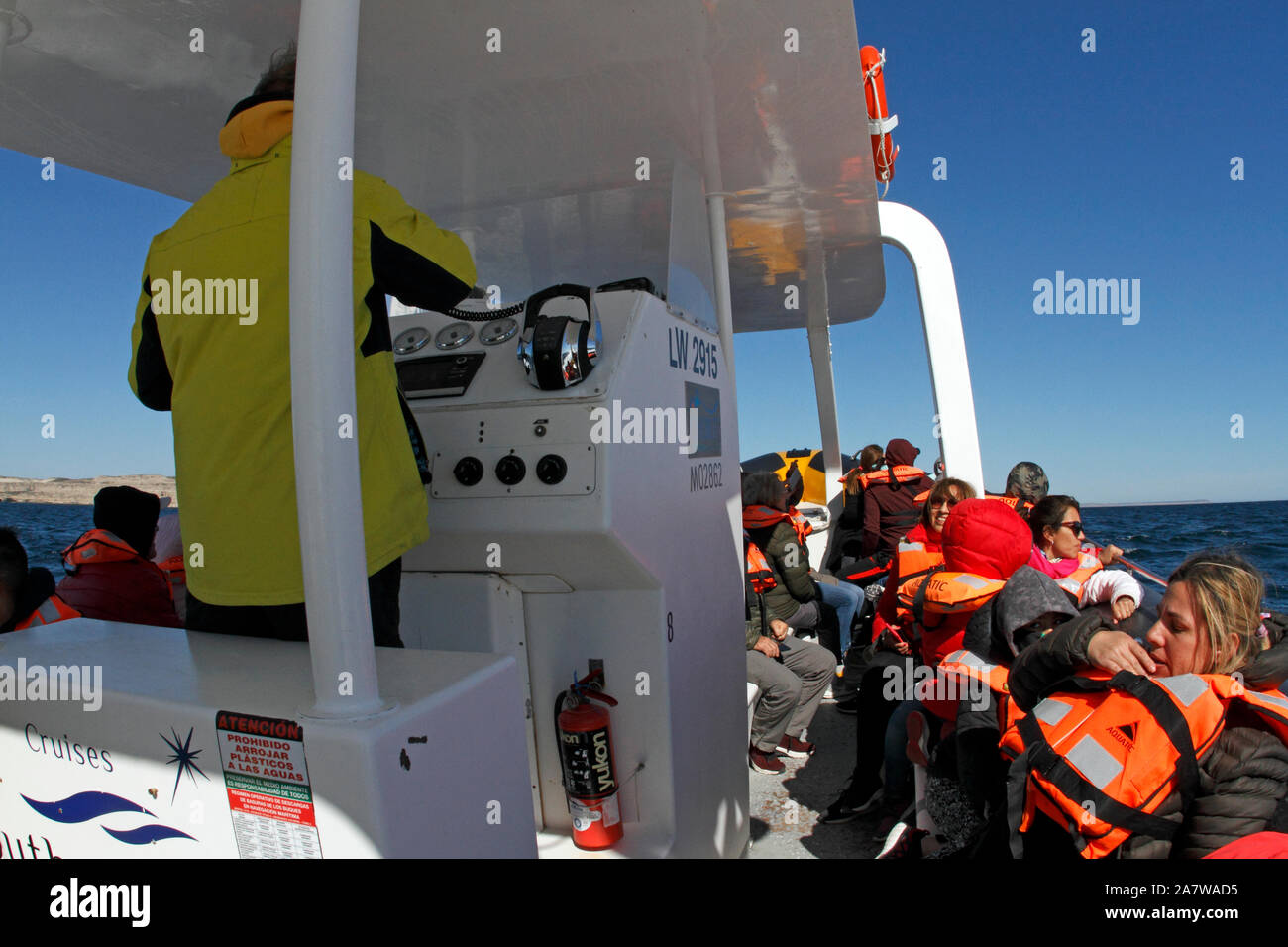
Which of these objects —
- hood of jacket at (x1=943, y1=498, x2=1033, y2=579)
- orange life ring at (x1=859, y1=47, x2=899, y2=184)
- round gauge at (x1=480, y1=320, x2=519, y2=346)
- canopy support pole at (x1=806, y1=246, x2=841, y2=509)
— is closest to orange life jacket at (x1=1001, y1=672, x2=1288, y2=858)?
hood of jacket at (x1=943, y1=498, x2=1033, y2=579)

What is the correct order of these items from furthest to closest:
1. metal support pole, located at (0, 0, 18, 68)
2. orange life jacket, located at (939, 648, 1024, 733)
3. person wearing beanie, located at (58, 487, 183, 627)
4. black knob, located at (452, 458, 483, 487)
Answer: person wearing beanie, located at (58, 487, 183, 627), orange life jacket, located at (939, 648, 1024, 733), black knob, located at (452, 458, 483, 487), metal support pole, located at (0, 0, 18, 68)

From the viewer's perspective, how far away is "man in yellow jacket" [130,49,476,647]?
4.45 ft

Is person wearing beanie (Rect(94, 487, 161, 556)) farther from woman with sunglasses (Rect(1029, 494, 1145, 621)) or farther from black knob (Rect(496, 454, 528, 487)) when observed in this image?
woman with sunglasses (Rect(1029, 494, 1145, 621))

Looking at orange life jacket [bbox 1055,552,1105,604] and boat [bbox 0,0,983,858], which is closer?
boat [bbox 0,0,983,858]

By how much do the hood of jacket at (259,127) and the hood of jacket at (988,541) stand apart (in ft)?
6.95

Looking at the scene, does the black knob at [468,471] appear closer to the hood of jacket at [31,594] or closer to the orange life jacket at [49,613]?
the orange life jacket at [49,613]

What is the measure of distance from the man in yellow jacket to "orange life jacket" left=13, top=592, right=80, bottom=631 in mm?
1270

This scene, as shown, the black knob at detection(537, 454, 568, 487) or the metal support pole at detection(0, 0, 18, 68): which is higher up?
the metal support pole at detection(0, 0, 18, 68)

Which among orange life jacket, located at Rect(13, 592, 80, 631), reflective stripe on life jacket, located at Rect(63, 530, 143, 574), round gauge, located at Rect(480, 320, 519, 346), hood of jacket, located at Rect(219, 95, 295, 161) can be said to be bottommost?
orange life jacket, located at Rect(13, 592, 80, 631)

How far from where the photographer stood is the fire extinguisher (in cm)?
203

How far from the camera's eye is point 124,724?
123 centimetres

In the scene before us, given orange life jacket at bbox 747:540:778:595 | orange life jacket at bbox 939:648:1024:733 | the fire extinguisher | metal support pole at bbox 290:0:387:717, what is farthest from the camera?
orange life jacket at bbox 747:540:778:595

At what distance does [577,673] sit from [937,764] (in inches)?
44.8
